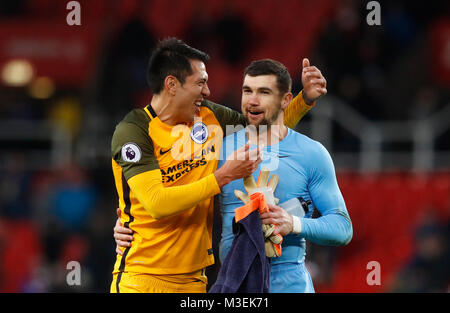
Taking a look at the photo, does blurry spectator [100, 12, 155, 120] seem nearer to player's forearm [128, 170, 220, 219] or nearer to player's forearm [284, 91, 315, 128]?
player's forearm [284, 91, 315, 128]

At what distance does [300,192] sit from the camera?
4.50 m

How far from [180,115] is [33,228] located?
570cm

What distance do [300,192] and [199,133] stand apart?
0.71 m

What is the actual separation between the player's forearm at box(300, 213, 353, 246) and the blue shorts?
8.8 inches

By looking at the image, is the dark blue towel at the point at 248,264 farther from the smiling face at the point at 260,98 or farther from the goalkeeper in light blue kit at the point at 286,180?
the smiling face at the point at 260,98

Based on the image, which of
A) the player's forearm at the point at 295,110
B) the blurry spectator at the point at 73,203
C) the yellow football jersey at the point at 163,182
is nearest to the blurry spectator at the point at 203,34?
the blurry spectator at the point at 73,203

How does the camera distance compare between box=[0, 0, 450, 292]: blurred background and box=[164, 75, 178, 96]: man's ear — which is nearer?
box=[164, 75, 178, 96]: man's ear

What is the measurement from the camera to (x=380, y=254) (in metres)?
8.79

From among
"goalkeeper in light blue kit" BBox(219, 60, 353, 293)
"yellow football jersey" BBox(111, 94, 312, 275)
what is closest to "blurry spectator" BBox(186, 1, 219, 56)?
"yellow football jersey" BBox(111, 94, 312, 275)

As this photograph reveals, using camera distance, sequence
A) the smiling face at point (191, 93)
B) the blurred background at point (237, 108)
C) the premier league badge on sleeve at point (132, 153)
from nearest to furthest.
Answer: the premier league badge on sleeve at point (132, 153) → the smiling face at point (191, 93) → the blurred background at point (237, 108)

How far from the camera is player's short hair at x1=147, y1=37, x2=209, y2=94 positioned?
4812mm

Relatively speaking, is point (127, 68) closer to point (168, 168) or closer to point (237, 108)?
point (237, 108)

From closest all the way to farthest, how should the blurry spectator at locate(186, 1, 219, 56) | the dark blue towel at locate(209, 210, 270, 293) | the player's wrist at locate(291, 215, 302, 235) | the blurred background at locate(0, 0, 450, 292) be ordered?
the dark blue towel at locate(209, 210, 270, 293), the player's wrist at locate(291, 215, 302, 235), the blurred background at locate(0, 0, 450, 292), the blurry spectator at locate(186, 1, 219, 56)

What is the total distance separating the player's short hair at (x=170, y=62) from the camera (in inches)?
189
